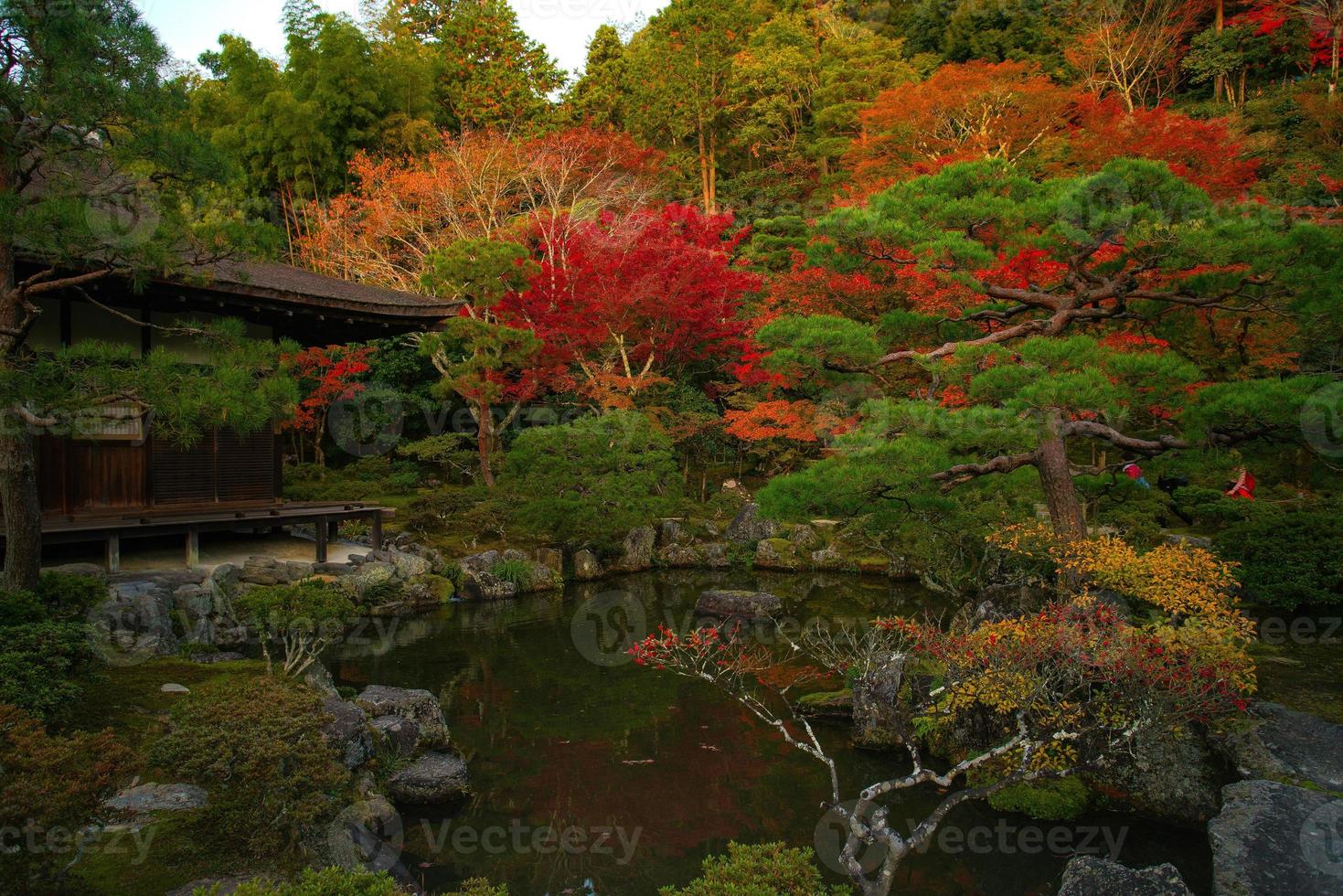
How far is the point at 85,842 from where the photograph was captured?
4.05 m

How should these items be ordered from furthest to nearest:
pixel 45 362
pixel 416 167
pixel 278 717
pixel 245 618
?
1. pixel 416 167
2. pixel 245 618
3. pixel 45 362
4. pixel 278 717

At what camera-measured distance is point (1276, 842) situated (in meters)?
4.28

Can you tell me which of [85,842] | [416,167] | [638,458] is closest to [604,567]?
[638,458]

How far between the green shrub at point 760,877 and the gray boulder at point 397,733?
3.09m

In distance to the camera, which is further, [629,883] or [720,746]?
[720,746]

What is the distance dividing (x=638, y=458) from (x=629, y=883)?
9448 millimetres

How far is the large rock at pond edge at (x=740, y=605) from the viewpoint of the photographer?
11.0 meters

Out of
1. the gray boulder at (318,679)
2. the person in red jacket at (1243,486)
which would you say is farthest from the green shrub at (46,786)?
the person in red jacket at (1243,486)

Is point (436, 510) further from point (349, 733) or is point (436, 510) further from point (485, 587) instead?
point (349, 733)

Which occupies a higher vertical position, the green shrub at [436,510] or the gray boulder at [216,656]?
the green shrub at [436,510]

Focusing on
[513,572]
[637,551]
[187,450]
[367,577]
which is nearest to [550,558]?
[513,572]

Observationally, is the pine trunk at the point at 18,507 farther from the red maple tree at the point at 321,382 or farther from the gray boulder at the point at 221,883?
the red maple tree at the point at 321,382

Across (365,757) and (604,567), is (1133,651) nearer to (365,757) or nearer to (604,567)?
(365,757)

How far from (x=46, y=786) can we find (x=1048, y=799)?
5.96 m
